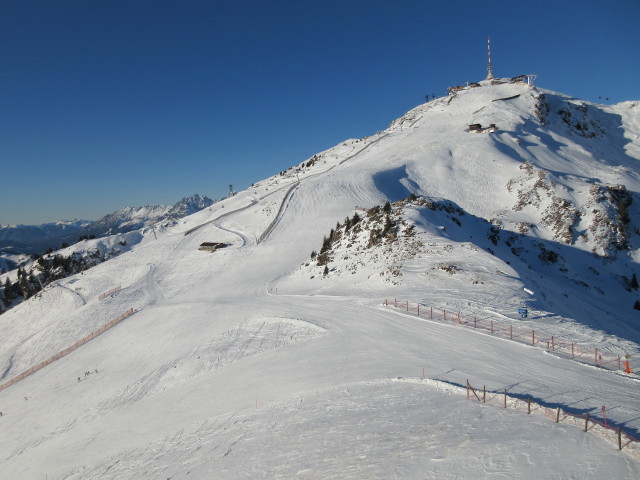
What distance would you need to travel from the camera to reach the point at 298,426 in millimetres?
15031

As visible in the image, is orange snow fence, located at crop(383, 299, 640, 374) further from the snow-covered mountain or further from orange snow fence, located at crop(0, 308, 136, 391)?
orange snow fence, located at crop(0, 308, 136, 391)

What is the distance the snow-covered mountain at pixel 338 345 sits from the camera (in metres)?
13.2

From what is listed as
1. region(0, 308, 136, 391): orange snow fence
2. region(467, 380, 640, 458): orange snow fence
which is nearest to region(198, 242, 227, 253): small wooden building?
region(0, 308, 136, 391): orange snow fence

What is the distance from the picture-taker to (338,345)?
2316 centimetres

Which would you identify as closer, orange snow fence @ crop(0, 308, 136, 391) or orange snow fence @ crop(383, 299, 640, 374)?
orange snow fence @ crop(383, 299, 640, 374)

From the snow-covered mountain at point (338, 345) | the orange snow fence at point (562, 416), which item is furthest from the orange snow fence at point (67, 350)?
the orange snow fence at point (562, 416)

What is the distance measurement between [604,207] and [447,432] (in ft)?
223

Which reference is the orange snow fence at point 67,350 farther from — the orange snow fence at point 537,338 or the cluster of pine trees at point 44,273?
the cluster of pine trees at point 44,273

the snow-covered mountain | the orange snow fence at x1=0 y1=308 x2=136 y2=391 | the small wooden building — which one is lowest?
the orange snow fence at x1=0 y1=308 x2=136 y2=391

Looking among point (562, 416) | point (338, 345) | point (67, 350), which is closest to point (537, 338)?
point (562, 416)

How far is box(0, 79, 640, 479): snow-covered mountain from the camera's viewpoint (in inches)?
518

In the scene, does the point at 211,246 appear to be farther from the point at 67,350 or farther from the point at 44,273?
the point at 44,273

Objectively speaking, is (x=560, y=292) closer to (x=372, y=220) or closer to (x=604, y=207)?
(x=372, y=220)

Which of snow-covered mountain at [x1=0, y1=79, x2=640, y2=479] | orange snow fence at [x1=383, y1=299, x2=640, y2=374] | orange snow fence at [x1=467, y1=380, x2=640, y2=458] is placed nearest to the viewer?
orange snow fence at [x1=467, y1=380, x2=640, y2=458]
